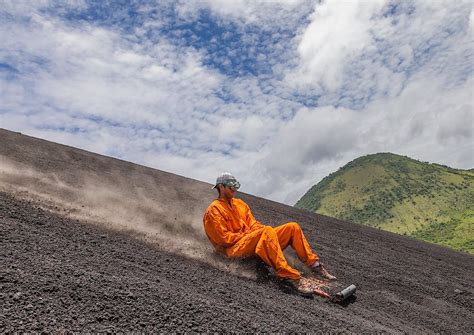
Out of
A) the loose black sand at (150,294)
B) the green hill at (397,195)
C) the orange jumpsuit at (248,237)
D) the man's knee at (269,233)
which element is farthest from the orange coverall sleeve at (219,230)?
the green hill at (397,195)

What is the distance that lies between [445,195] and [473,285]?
77.8 meters

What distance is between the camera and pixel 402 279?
24.7 feet

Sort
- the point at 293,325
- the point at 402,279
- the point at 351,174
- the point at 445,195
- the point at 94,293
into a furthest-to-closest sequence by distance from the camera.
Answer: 1. the point at 351,174
2. the point at 445,195
3. the point at 402,279
4. the point at 293,325
5. the point at 94,293

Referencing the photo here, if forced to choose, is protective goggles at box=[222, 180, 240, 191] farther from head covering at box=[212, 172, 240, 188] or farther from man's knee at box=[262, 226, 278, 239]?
man's knee at box=[262, 226, 278, 239]

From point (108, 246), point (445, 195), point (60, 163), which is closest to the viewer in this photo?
point (108, 246)

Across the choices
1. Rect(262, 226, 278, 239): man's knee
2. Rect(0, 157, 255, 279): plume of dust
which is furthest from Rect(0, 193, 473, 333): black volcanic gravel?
Rect(262, 226, 278, 239): man's knee

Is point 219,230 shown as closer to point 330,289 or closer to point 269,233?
point 269,233

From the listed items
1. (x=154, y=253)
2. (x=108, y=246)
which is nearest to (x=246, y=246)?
(x=154, y=253)

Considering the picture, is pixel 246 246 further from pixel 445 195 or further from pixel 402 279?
A: pixel 445 195

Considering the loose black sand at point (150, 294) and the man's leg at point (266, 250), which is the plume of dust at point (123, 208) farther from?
the loose black sand at point (150, 294)

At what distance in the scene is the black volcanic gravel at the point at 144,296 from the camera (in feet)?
9.32

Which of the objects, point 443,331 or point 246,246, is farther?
point 246,246

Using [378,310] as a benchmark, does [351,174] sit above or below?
above

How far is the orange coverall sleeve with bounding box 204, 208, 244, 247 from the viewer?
5.76 metres
